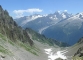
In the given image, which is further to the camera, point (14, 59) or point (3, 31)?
point (3, 31)

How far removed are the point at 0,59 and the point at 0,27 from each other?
3972 inches

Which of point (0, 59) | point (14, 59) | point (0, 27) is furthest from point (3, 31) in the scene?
point (0, 59)

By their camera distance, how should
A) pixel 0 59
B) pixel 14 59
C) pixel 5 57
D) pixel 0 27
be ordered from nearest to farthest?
pixel 0 59 → pixel 5 57 → pixel 14 59 → pixel 0 27

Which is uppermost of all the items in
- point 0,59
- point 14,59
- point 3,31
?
point 3,31

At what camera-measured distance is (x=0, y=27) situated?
19862cm

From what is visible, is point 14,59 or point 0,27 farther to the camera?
point 0,27

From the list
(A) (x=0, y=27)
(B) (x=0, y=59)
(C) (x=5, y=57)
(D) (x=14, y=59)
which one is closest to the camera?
(B) (x=0, y=59)

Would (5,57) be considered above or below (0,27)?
below

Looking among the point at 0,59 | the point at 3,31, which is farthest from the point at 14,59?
the point at 3,31

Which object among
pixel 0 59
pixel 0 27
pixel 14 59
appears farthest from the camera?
pixel 0 27

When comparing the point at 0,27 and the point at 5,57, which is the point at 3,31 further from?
the point at 5,57

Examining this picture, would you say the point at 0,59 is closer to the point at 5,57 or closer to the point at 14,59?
the point at 5,57

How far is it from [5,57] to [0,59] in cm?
861

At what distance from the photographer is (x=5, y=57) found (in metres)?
109
